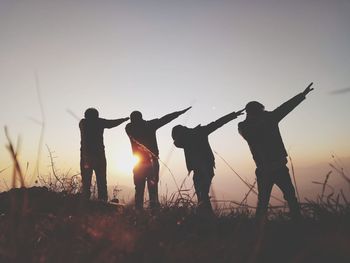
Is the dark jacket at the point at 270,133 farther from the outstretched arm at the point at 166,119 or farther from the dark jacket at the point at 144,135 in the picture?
the outstretched arm at the point at 166,119

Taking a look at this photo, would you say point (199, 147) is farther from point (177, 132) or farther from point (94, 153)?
point (94, 153)

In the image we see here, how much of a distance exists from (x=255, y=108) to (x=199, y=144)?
5.47 feet

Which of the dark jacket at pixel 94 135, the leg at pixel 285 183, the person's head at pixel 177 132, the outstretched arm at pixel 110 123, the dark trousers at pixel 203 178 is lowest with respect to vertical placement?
the leg at pixel 285 183

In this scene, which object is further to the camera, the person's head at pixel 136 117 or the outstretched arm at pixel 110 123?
the outstretched arm at pixel 110 123

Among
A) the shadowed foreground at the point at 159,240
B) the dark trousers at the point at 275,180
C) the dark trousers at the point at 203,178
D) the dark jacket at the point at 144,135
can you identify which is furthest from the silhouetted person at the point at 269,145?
the dark jacket at the point at 144,135

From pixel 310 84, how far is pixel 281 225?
3.13 meters

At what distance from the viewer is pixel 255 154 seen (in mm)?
6219

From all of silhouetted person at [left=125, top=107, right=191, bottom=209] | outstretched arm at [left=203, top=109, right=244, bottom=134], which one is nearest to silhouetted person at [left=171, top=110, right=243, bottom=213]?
outstretched arm at [left=203, top=109, right=244, bottom=134]

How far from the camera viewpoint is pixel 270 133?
19.6ft

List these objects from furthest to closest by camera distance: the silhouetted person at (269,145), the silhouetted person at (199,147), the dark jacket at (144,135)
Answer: the dark jacket at (144,135) < the silhouetted person at (199,147) < the silhouetted person at (269,145)

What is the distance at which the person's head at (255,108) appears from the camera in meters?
6.14

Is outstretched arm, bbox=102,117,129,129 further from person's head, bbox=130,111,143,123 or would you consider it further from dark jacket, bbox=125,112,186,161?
person's head, bbox=130,111,143,123

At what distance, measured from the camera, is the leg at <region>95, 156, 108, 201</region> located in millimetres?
8609

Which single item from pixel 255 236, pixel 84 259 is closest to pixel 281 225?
pixel 255 236
